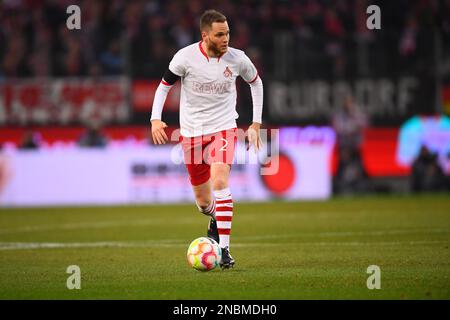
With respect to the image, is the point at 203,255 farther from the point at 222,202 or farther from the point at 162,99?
the point at 162,99

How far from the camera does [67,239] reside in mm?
13633

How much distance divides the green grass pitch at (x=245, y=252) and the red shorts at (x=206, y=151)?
38.2 inches

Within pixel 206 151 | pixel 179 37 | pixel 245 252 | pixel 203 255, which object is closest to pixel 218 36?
pixel 206 151

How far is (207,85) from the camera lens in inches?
400

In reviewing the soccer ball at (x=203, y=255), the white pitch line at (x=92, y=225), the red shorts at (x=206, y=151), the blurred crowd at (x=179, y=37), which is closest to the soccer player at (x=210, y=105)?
the red shorts at (x=206, y=151)

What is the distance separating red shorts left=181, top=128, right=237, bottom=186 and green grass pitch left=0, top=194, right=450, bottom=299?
3.18 feet

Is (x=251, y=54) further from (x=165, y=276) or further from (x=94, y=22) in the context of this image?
(x=165, y=276)

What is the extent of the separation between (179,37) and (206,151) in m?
15.2

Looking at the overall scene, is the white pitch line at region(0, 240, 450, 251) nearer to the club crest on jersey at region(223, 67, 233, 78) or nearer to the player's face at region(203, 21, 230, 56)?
the club crest on jersey at region(223, 67, 233, 78)

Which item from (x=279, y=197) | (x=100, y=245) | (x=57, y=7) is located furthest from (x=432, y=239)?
(x=57, y=7)

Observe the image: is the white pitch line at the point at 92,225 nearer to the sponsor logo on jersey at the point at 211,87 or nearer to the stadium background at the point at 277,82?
the sponsor logo on jersey at the point at 211,87

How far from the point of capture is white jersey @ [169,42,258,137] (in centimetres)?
1012

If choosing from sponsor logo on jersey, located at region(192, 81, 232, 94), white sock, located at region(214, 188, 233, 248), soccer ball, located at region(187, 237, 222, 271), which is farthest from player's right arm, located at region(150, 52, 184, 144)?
soccer ball, located at region(187, 237, 222, 271)

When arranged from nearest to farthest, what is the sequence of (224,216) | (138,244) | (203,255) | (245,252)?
(203,255) < (224,216) < (245,252) < (138,244)
